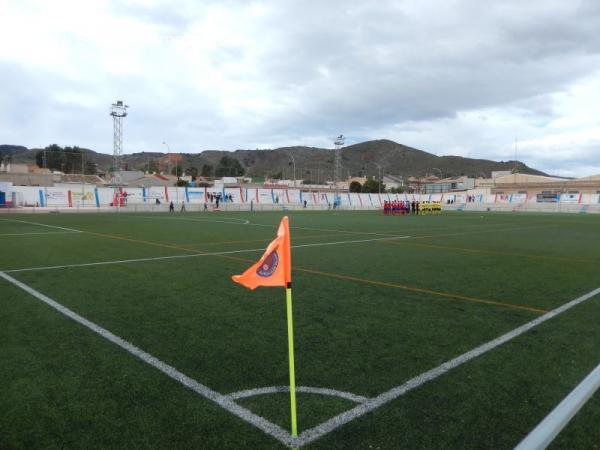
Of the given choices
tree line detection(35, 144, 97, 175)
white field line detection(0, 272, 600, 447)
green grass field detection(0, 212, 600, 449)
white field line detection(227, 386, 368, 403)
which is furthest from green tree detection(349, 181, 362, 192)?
white field line detection(227, 386, 368, 403)

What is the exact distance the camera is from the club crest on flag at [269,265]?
340cm

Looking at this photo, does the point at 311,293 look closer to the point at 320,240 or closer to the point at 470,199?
the point at 320,240

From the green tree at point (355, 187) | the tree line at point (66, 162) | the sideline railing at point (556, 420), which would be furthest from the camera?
the green tree at point (355, 187)

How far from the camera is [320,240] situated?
17.7 meters

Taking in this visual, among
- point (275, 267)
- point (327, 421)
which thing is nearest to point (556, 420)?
point (327, 421)

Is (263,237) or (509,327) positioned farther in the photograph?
(263,237)

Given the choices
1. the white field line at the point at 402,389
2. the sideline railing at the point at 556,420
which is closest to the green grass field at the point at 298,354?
the white field line at the point at 402,389

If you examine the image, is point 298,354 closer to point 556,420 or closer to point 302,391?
point 302,391

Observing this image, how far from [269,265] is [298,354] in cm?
189

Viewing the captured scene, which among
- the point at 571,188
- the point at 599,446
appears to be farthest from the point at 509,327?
the point at 571,188

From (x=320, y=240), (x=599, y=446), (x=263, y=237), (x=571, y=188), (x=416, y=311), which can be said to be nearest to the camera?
(x=599, y=446)

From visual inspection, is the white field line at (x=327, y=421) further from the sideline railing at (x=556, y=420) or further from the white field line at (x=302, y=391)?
the sideline railing at (x=556, y=420)

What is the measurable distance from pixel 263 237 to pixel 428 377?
14.9 meters

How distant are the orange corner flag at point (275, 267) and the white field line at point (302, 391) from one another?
3.76 feet
